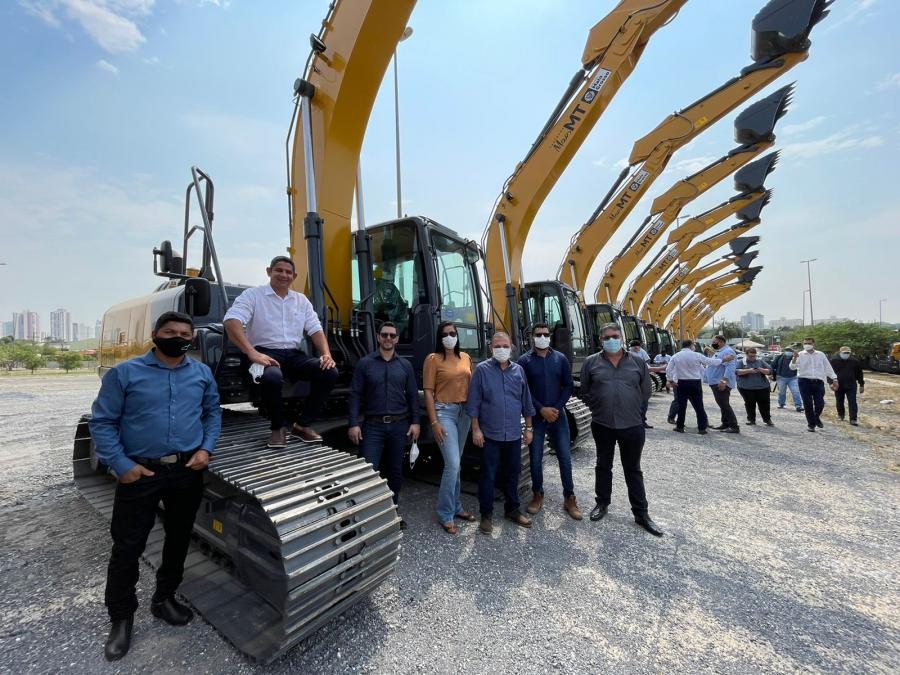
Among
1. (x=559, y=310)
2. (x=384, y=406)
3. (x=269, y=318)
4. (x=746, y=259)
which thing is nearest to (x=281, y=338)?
(x=269, y=318)

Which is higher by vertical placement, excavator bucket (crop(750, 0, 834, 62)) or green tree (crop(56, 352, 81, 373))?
excavator bucket (crop(750, 0, 834, 62))

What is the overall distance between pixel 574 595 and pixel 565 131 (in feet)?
26.0

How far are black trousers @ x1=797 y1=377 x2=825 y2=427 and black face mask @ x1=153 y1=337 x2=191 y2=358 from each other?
399 inches

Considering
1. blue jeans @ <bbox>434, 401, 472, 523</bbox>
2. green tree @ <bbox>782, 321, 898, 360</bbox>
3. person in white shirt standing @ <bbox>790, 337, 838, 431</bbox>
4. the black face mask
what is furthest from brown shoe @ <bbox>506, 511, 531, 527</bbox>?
green tree @ <bbox>782, 321, 898, 360</bbox>

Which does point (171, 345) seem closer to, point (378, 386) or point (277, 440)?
point (277, 440)

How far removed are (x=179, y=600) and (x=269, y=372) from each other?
151 cm

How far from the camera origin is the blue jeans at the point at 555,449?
3.96 m

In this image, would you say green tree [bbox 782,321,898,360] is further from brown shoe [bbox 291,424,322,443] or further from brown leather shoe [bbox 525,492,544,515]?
brown shoe [bbox 291,424,322,443]

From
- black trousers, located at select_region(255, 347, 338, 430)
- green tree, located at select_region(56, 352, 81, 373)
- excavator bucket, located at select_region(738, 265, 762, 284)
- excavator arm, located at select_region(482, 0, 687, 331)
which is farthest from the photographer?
green tree, located at select_region(56, 352, 81, 373)

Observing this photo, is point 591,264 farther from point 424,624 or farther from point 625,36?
point 424,624

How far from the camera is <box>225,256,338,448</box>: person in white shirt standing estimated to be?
Result: 113 inches

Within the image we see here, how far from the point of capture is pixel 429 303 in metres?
3.94

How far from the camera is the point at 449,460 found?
3.60m

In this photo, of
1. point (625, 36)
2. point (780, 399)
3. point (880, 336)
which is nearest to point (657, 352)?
point (780, 399)
